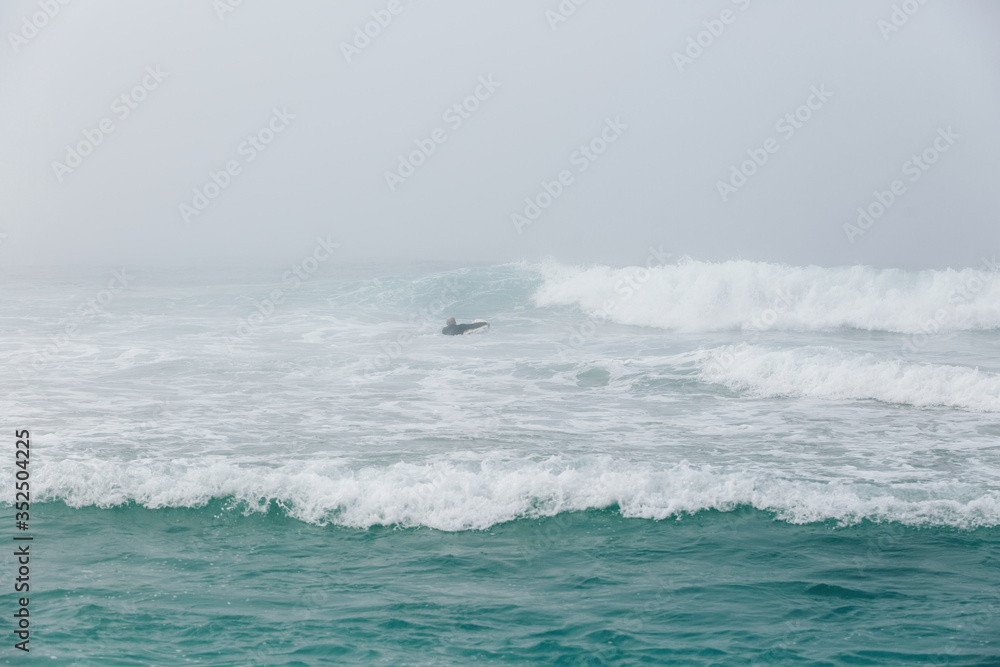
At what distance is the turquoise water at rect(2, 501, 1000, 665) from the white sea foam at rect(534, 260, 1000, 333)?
65.3 ft

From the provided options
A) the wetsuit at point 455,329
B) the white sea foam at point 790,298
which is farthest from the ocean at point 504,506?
the white sea foam at point 790,298

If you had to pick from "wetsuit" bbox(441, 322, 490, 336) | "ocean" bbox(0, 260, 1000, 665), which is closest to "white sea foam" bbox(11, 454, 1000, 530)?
"ocean" bbox(0, 260, 1000, 665)

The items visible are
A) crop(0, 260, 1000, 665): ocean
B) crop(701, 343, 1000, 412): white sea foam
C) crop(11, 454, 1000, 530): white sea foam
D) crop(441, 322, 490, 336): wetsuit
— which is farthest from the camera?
crop(441, 322, 490, 336): wetsuit

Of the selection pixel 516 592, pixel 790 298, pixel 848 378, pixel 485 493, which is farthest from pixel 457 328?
pixel 516 592

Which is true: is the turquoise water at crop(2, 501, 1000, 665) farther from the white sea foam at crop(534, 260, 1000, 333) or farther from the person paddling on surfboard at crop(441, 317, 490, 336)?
the white sea foam at crop(534, 260, 1000, 333)

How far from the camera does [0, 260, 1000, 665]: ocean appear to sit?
21.1ft

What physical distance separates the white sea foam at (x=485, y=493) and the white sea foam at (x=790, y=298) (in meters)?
18.1

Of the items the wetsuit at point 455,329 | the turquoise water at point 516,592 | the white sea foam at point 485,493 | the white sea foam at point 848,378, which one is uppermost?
the wetsuit at point 455,329

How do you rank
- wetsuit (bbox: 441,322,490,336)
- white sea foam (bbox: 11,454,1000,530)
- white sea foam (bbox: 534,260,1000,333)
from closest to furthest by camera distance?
white sea foam (bbox: 11,454,1000,530) → wetsuit (bbox: 441,322,490,336) → white sea foam (bbox: 534,260,1000,333)

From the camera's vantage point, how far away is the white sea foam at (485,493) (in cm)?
905

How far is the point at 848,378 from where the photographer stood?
1641cm

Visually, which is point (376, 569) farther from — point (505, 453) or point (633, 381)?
point (633, 381)

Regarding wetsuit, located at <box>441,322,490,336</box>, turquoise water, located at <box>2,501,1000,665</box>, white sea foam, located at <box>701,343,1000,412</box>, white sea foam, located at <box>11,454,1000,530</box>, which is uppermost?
wetsuit, located at <box>441,322,490,336</box>

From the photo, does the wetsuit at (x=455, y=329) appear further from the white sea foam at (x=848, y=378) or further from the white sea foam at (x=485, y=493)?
the white sea foam at (x=485, y=493)
